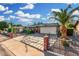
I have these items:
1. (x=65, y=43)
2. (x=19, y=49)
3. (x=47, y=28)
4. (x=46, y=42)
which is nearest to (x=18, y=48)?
(x=19, y=49)

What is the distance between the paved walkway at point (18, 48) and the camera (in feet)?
12.2

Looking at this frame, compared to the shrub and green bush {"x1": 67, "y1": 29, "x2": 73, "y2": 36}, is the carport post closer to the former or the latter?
the shrub

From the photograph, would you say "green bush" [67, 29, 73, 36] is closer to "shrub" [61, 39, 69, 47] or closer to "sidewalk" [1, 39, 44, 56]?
"shrub" [61, 39, 69, 47]

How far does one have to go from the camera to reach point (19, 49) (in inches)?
149

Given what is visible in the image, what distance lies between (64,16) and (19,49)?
877 millimetres

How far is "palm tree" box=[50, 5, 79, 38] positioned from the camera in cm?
369

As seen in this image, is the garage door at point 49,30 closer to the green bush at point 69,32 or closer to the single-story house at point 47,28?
the single-story house at point 47,28

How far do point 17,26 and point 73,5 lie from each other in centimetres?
95

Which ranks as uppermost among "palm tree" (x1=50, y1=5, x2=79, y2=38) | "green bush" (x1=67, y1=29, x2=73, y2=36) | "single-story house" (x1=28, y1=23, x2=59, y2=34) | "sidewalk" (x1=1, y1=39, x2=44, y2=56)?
"palm tree" (x1=50, y1=5, x2=79, y2=38)

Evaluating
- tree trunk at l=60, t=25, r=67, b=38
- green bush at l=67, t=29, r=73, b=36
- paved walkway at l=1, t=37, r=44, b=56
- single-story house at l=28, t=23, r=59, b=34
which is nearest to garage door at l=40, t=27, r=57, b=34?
single-story house at l=28, t=23, r=59, b=34

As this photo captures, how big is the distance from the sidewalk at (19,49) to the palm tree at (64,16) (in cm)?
49

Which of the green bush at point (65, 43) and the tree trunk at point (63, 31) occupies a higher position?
the tree trunk at point (63, 31)

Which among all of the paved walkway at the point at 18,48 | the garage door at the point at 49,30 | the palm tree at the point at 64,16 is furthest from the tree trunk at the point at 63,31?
the paved walkway at the point at 18,48

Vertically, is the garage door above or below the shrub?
above
